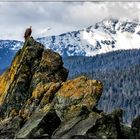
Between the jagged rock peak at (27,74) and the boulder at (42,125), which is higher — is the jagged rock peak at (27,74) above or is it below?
above

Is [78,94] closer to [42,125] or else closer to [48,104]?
[48,104]

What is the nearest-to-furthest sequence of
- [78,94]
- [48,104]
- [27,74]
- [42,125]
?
[42,125]
[48,104]
[78,94]
[27,74]

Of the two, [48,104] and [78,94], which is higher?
[78,94]

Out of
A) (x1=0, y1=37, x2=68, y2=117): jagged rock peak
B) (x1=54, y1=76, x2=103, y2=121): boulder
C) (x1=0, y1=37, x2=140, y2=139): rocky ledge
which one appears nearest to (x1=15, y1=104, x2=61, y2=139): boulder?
(x1=0, y1=37, x2=140, y2=139): rocky ledge

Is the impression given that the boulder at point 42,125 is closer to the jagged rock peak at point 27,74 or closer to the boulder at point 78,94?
the boulder at point 78,94

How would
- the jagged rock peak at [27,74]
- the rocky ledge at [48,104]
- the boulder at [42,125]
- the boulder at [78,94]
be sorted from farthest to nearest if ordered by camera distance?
the jagged rock peak at [27,74] → the boulder at [78,94] → the boulder at [42,125] → the rocky ledge at [48,104]

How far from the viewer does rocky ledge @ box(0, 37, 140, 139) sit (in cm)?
2625

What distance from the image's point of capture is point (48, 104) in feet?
108

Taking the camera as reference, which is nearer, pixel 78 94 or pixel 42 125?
pixel 42 125

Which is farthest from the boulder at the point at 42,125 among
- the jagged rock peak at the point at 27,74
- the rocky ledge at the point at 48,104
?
the jagged rock peak at the point at 27,74

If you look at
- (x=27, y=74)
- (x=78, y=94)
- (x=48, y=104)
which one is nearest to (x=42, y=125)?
(x=48, y=104)

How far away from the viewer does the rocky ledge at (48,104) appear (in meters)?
26.2

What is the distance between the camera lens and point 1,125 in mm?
33094

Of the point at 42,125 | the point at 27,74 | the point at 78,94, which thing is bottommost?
the point at 42,125
